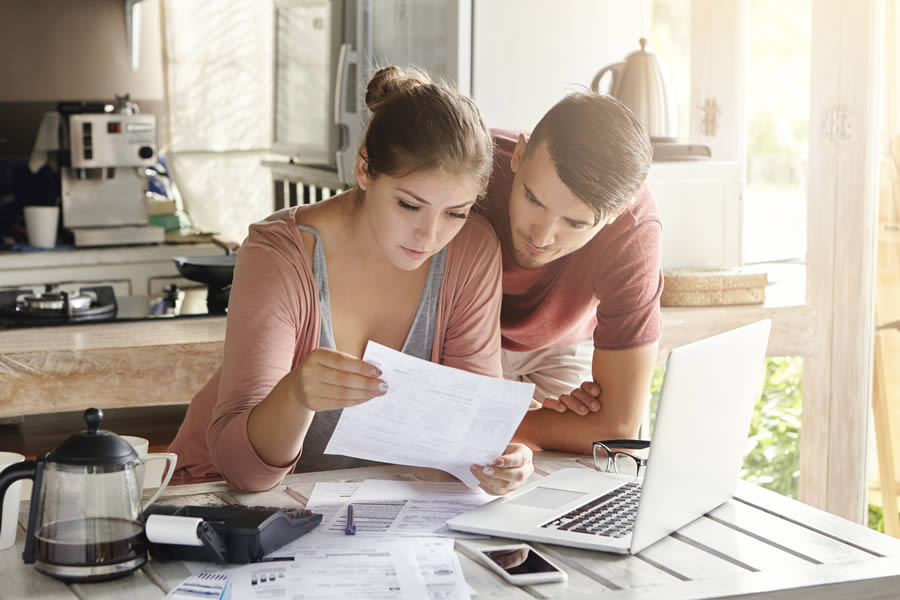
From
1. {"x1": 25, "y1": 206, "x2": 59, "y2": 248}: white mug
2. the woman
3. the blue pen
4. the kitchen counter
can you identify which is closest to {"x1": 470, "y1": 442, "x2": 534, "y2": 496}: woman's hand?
the woman

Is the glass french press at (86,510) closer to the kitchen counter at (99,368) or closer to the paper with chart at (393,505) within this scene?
the paper with chart at (393,505)

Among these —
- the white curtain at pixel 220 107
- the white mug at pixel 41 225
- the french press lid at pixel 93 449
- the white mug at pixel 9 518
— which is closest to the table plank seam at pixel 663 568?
the french press lid at pixel 93 449

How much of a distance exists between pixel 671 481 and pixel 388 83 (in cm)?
81

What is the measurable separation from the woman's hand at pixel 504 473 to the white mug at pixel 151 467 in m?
0.43

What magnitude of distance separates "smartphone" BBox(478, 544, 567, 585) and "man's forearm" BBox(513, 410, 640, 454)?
0.52 m

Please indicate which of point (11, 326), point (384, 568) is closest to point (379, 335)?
point (384, 568)

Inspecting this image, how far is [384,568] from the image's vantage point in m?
1.24

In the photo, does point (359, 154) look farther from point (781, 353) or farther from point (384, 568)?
point (781, 353)

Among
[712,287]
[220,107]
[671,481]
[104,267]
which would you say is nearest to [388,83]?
[671,481]

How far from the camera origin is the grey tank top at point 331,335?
1691 millimetres

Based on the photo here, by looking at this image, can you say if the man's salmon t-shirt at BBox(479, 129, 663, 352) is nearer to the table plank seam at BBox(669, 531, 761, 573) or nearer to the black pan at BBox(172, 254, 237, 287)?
the table plank seam at BBox(669, 531, 761, 573)

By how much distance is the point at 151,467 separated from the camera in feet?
7.23

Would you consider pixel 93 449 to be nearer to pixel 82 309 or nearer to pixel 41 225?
pixel 82 309

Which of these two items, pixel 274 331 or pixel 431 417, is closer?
pixel 431 417
